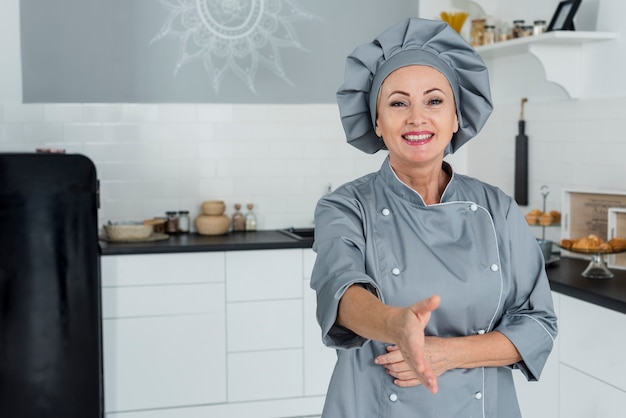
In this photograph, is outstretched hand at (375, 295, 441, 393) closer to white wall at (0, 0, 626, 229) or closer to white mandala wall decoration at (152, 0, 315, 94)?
white wall at (0, 0, 626, 229)

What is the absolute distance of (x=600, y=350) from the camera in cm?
293

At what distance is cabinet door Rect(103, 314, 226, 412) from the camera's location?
4.16 m

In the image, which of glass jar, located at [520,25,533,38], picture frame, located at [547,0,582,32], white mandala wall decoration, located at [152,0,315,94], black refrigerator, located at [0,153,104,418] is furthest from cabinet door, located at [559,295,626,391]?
white mandala wall decoration, located at [152,0,315,94]

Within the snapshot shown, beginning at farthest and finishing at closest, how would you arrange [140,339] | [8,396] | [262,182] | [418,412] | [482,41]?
[262,182]
[482,41]
[140,339]
[8,396]
[418,412]

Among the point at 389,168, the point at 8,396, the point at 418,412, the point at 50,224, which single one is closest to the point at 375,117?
the point at 389,168

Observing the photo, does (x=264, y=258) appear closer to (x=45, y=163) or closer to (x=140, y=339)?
(x=140, y=339)

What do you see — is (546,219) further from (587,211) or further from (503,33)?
(503,33)

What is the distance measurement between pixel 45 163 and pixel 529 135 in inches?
91.5

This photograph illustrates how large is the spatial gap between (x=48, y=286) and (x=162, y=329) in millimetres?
631

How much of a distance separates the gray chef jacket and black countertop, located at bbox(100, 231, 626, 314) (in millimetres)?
1174

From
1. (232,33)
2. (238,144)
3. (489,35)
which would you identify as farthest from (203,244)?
(489,35)

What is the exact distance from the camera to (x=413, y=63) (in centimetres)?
170

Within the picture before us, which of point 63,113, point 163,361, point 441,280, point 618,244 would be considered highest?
point 63,113

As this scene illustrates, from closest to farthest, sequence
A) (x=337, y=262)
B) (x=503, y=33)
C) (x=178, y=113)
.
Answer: (x=337, y=262) → (x=503, y=33) → (x=178, y=113)
